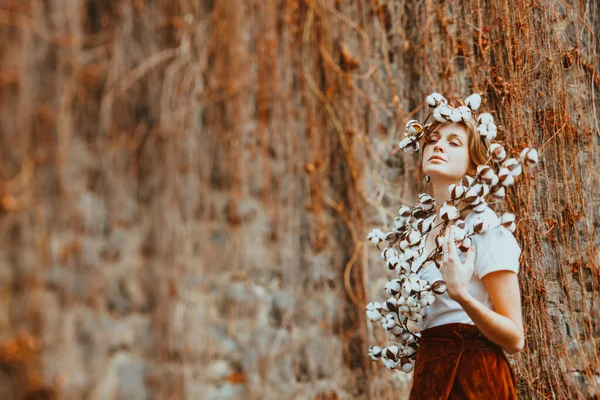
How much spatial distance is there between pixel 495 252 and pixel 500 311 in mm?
164

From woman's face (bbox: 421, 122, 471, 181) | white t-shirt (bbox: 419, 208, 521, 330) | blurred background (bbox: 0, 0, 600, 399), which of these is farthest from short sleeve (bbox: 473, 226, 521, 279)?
blurred background (bbox: 0, 0, 600, 399)

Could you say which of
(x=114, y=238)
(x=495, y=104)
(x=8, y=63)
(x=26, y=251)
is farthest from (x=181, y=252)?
(x=495, y=104)

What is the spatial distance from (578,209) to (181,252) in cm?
205

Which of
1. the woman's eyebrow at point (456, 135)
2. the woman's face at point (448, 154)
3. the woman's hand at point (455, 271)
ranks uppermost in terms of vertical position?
the woman's eyebrow at point (456, 135)

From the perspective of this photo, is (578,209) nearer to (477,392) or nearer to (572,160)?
(572,160)

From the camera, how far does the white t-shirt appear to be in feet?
6.07

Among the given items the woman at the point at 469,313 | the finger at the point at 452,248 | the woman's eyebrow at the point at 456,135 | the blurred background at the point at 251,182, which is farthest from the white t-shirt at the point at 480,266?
the blurred background at the point at 251,182

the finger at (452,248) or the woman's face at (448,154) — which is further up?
the woman's face at (448,154)

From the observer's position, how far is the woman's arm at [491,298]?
1783mm

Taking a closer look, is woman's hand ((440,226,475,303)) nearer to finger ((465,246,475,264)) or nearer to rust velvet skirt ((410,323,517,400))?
finger ((465,246,475,264))

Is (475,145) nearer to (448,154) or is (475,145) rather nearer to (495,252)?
(448,154)

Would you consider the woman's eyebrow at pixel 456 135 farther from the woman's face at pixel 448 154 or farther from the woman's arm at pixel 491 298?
the woman's arm at pixel 491 298

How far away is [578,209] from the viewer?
3318 mm

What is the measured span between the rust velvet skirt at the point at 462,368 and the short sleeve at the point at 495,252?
19 centimetres
